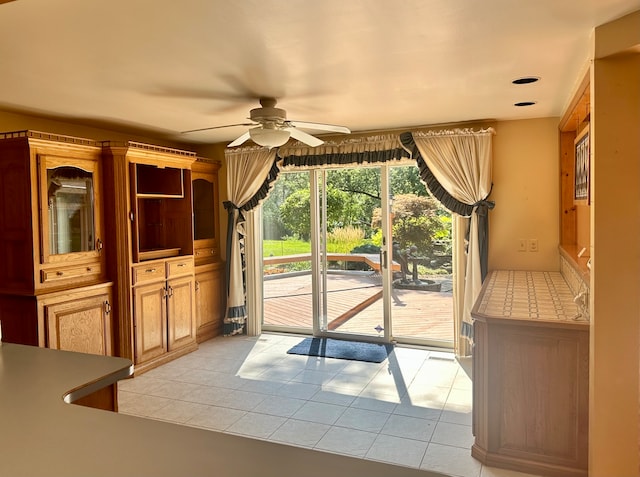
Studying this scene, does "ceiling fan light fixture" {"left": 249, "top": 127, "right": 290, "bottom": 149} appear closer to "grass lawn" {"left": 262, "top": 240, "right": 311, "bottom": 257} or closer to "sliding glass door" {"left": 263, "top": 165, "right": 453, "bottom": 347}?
"sliding glass door" {"left": 263, "top": 165, "right": 453, "bottom": 347}

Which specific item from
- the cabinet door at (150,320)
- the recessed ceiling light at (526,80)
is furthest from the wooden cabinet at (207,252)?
the recessed ceiling light at (526,80)

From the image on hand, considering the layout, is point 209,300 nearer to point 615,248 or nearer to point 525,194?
point 525,194

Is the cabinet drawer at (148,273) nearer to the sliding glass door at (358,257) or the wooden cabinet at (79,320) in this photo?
the wooden cabinet at (79,320)

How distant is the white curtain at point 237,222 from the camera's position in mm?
5492

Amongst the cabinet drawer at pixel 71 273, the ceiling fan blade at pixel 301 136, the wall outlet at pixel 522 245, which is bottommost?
the cabinet drawer at pixel 71 273

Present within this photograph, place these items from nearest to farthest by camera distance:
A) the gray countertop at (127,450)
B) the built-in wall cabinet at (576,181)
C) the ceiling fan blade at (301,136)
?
the gray countertop at (127,450) < the built-in wall cabinet at (576,181) < the ceiling fan blade at (301,136)

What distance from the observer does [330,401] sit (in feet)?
12.0

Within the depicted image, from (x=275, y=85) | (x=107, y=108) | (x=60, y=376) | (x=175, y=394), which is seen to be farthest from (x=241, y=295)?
(x=60, y=376)

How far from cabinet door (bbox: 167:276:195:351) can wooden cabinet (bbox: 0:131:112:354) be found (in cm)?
81

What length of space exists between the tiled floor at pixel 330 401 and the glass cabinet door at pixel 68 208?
1261mm

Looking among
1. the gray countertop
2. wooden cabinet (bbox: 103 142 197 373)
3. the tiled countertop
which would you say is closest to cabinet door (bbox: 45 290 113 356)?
wooden cabinet (bbox: 103 142 197 373)

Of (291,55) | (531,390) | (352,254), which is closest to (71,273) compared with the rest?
(291,55)

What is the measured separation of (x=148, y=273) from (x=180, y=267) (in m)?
0.47

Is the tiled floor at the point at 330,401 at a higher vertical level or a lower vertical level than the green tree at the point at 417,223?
lower
